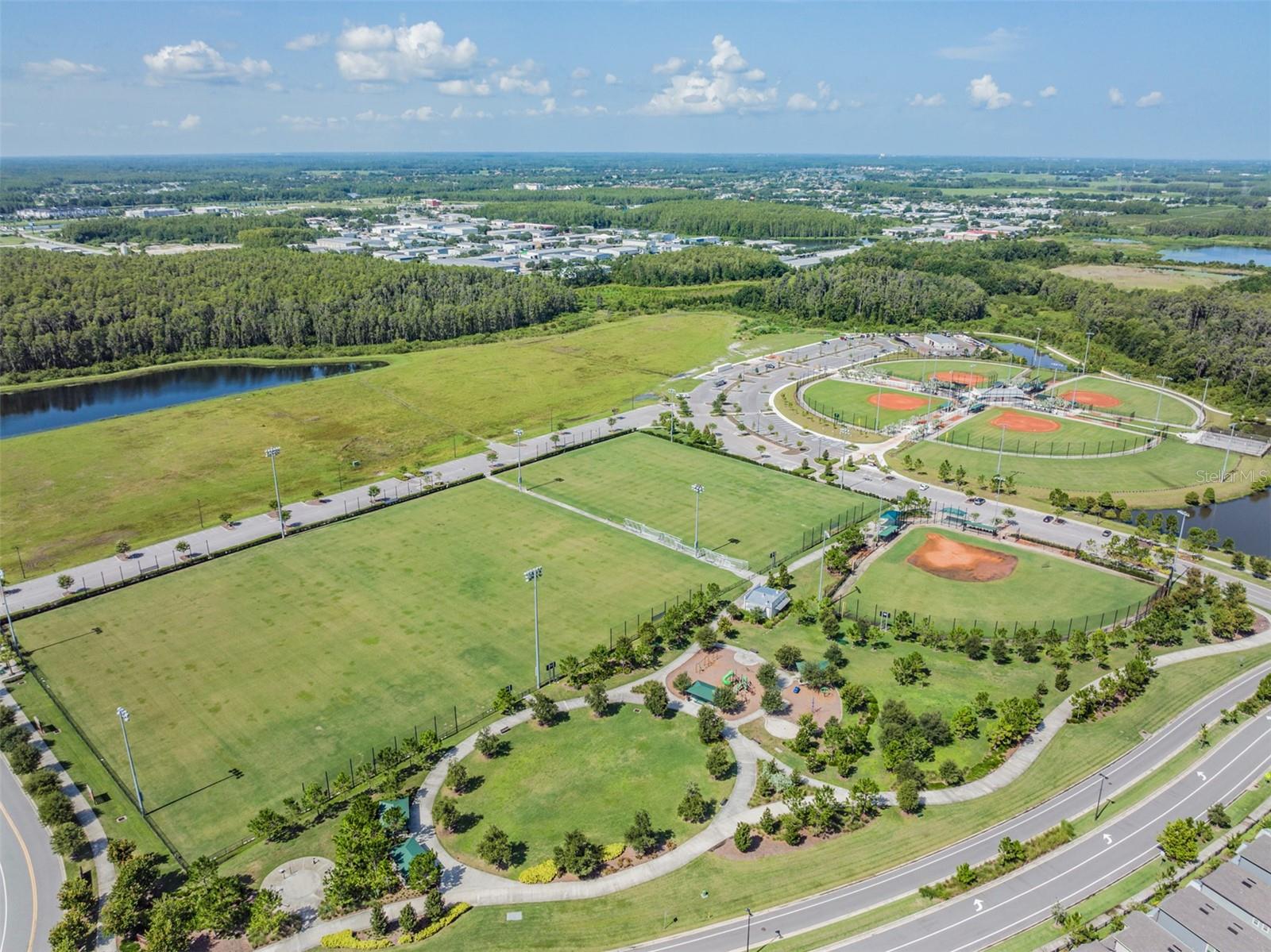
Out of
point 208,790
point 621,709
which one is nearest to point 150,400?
point 208,790

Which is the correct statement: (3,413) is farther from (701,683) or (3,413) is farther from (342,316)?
(701,683)

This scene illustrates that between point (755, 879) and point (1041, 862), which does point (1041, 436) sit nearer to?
point (1041, 862)

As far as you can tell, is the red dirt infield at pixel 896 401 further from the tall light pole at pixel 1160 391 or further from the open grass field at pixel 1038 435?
the tall light pole at pixel 1160 391

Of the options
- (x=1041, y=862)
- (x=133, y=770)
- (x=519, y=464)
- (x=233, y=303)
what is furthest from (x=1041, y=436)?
(x=233, y=303)

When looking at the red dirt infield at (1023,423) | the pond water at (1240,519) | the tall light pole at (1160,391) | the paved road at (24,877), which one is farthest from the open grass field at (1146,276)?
the paved road at (24,877)

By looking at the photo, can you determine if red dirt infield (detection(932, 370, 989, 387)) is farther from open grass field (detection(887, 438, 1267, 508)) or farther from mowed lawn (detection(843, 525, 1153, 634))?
mowed lawn (detection(843, 525, 1153, 634))

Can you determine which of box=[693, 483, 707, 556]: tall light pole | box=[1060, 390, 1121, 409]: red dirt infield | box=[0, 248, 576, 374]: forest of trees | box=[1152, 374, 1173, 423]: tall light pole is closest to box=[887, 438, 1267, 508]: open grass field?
box=[1152, 374, 1173, 423]: tall light pole
